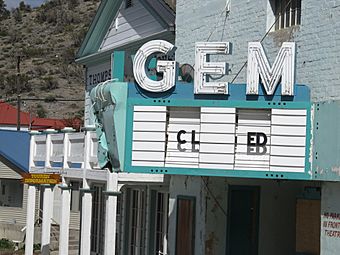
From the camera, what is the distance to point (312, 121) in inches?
527

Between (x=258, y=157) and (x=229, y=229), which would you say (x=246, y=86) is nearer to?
(x=258, y=157)

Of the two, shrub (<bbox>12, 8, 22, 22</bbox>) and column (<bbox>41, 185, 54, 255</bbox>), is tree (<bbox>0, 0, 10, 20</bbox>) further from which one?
column (<bbox>41, 185, 54, 255</bbox>)

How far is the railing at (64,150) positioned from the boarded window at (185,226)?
324cm

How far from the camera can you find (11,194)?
125 ft

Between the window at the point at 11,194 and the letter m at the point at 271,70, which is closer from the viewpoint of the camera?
the letter m at the point at 271,70

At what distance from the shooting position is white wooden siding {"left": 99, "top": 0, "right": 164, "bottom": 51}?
24203 mm

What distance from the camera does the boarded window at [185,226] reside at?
1786 centimetres

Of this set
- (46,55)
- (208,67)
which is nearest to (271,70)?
(208,67)

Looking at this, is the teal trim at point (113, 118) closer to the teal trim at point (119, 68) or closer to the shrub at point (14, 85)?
the teal trim at point (119, 68)

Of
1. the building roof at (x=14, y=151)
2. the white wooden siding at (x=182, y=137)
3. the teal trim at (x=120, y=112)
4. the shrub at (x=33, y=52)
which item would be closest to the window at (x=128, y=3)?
the building roof at (x=14, y=151)

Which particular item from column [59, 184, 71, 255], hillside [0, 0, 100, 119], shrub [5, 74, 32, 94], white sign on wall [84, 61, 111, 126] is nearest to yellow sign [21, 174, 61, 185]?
column [59, 184, 71, 255]

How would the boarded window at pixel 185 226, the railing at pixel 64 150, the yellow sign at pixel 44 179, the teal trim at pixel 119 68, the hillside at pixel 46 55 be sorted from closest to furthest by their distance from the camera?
the teal trim at pixel 119 68 < the boarded window at pixel 185 226 < the railing at pixel 64 150 < the yellow sign at pixel 44 179 < the hillside at pixel 46 55

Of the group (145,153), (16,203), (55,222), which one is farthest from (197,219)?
(16,203)

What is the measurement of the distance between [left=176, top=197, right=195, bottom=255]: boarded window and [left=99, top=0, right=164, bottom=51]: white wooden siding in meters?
6.39
